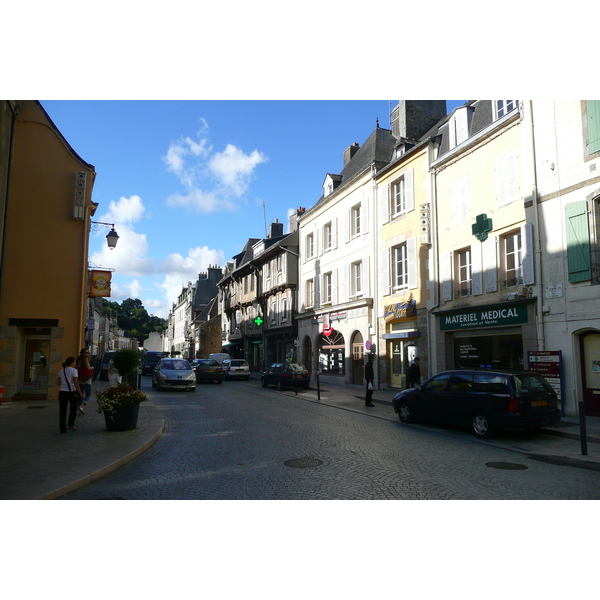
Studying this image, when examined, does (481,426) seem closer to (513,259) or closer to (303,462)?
(303,462)

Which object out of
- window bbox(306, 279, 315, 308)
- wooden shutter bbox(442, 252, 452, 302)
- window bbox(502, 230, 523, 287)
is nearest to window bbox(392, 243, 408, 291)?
wooden shutter bbox(442, 252, 452, 302)

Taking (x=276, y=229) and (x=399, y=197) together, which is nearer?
(x=399, y=197)

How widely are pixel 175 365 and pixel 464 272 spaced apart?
13.3 meters

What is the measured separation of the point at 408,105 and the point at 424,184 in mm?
6299

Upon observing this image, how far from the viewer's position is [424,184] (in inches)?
801

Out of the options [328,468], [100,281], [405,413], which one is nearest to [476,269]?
[405,413]

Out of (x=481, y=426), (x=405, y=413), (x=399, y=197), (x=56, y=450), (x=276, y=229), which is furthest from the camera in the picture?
(x=276, y=229)

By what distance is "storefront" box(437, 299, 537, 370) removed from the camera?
14.9 metres

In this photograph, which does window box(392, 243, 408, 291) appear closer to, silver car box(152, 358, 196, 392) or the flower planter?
silver car box(152, 358, 196, 392)

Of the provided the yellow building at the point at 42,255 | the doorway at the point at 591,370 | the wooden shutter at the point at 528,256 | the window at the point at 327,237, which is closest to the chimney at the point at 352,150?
the window at the point at 327,237

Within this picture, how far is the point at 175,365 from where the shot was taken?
23.4 meters

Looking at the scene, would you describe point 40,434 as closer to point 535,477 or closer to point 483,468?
point 483,468

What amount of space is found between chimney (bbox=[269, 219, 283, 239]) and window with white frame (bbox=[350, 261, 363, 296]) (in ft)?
62.1

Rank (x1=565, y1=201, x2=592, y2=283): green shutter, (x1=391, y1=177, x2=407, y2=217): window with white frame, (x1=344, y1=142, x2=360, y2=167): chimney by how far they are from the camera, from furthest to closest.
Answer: (x1=344, y1=142, x2=360, y2=167): chimney → (x1=391, y1=177, x2=407, y2=217): window with white frame → (x1=565, y1=201, x2=592, y2=283): green shutter
